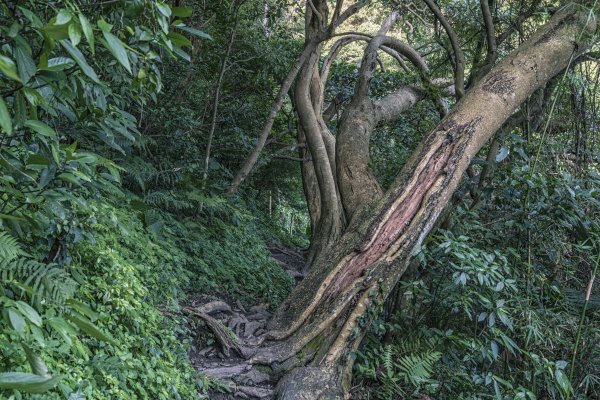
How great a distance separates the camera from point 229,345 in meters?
4.57

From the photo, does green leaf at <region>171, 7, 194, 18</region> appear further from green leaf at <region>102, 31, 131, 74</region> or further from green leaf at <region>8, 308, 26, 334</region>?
green leaf at <region>8, 308, 26, 334</region>

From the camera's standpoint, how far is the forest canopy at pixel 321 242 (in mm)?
2322

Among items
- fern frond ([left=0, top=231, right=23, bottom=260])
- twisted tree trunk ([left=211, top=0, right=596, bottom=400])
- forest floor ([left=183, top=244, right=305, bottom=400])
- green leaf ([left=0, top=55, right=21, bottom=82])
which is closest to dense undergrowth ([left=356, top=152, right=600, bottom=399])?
twisted tree trunk ([left=211, top=0, right=596, bottom=400])

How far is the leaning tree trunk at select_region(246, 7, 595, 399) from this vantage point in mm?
4137

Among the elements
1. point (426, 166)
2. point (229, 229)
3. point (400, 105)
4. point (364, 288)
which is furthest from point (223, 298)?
point (400, 105)

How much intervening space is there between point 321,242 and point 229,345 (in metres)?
2.86

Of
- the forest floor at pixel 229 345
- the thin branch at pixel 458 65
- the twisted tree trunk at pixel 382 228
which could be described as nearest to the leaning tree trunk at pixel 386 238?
the twisted tree trunk at pixel 382 228

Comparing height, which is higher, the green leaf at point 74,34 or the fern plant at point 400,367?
the green leaf at point 74,34

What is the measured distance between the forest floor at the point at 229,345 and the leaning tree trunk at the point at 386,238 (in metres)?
0.15

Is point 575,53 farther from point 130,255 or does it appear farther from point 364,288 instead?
point 130,255

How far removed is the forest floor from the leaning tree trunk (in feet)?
0.49

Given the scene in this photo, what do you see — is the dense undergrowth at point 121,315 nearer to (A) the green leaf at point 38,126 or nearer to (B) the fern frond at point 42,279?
(B) the fern frond at point 42,279

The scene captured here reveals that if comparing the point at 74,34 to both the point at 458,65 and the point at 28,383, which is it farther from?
the point at 458,65

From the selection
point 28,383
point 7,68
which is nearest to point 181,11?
point 7,68
